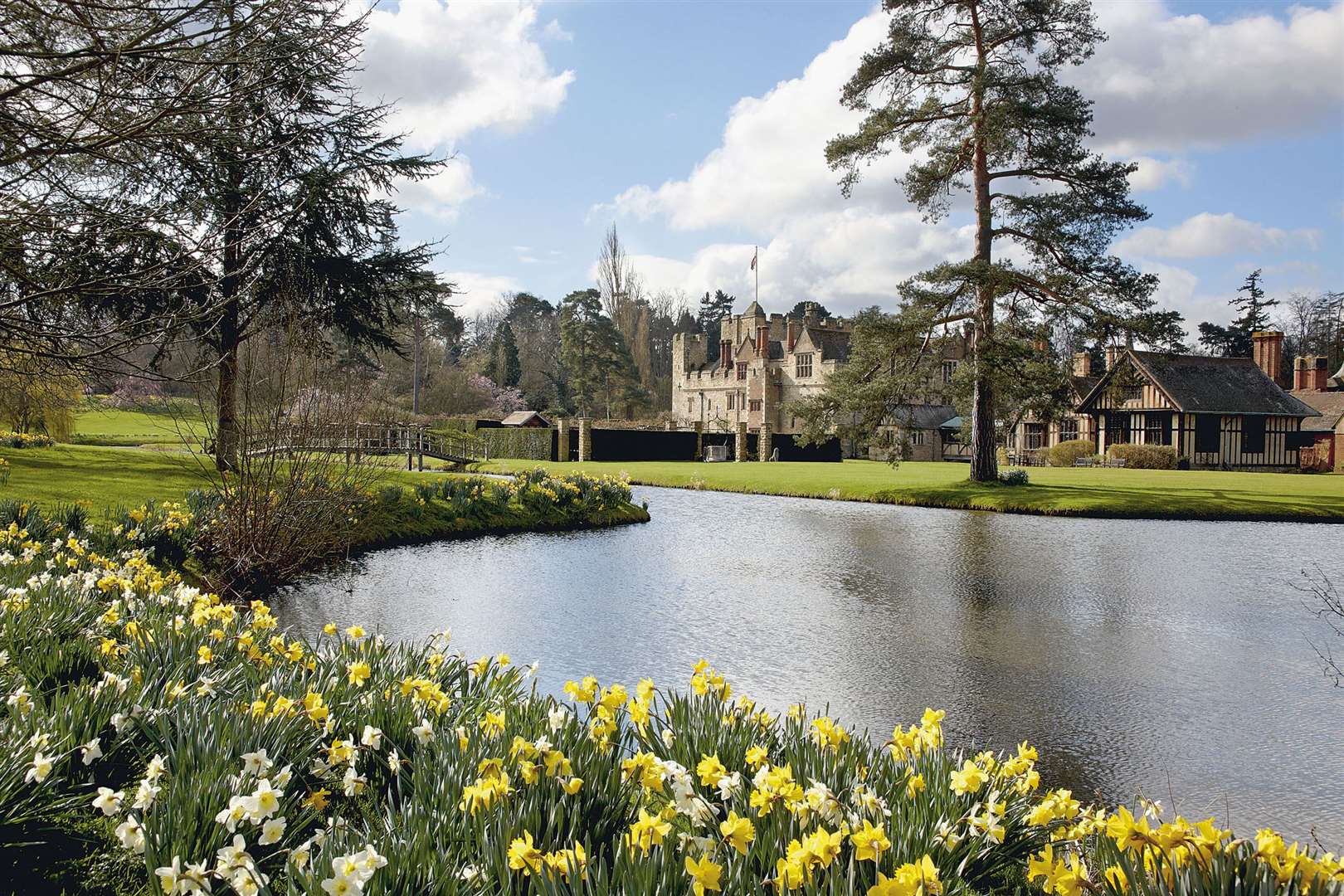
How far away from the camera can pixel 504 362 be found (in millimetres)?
69938

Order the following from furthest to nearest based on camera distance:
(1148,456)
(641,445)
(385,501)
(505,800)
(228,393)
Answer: (641,445) < (1148,456) < (228,393) < (385,501) < (505,800)

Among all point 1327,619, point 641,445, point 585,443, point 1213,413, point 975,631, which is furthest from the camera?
point 641,445

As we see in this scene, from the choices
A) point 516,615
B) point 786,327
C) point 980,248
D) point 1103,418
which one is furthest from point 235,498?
point 786,327

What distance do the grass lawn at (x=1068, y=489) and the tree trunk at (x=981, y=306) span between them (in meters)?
0.97

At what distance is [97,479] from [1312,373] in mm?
59953

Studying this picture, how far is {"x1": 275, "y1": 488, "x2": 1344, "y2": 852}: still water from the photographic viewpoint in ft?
16.6

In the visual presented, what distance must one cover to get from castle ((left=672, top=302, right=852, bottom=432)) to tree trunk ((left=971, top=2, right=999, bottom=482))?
105 feet

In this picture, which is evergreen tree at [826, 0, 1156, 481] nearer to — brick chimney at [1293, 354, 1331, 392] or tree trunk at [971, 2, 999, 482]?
tree trunk at [971, 2, 999, 482]

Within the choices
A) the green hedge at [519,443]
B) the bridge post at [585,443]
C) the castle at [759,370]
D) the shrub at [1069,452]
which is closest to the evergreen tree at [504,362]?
the castle at [759,370]

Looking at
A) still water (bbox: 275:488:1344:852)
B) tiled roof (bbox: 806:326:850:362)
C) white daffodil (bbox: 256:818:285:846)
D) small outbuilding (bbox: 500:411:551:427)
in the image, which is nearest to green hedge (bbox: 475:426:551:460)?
small outbuilding (bbox: 500:411:551:427)

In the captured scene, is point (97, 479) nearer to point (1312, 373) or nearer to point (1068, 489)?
point (1068, 489)

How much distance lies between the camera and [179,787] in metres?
2.77

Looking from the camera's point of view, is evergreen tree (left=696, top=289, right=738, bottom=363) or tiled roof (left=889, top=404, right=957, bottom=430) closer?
tiled roof (left=889, top=404, right=957, bottom=430)

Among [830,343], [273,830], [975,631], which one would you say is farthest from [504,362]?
[273,830]
